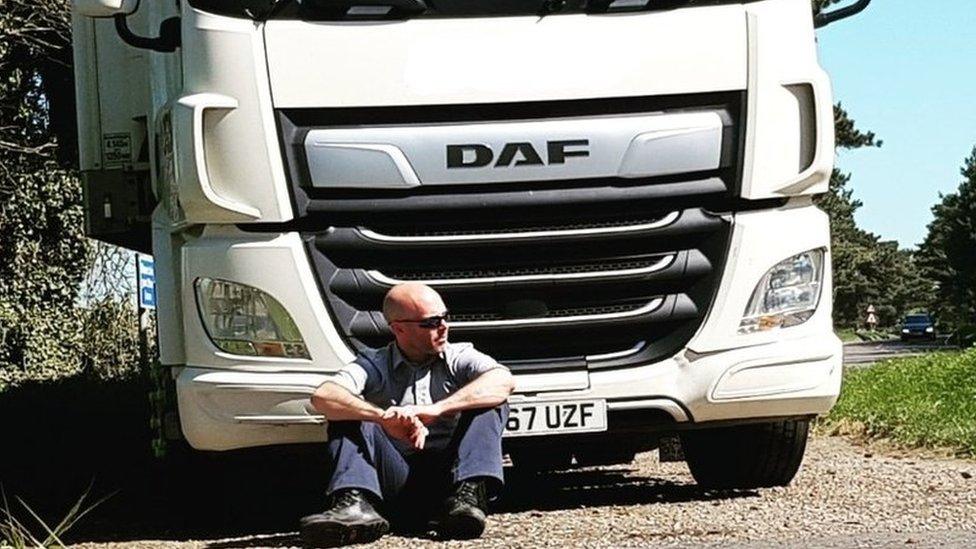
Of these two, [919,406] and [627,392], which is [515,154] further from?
[919,406]

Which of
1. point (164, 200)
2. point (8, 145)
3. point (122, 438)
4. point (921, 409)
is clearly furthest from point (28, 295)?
point (164, 200)

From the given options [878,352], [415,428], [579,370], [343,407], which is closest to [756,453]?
[579,370]

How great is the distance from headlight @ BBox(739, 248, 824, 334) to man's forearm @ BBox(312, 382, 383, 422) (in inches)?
68.0

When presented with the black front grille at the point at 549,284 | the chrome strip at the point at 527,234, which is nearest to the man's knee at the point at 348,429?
the black front grille at the point at 549,284

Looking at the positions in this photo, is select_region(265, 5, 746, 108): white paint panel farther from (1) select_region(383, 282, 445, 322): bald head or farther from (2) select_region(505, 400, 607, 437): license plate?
(2) select_region(505, 400, 607, 437): license plate

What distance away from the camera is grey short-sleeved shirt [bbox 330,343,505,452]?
7.35 meters

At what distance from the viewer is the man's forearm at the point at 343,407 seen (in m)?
7.10

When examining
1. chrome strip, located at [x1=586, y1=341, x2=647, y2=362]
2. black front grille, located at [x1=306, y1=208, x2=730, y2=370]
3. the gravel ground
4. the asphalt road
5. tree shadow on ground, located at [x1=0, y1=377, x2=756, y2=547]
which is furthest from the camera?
the asphalt road

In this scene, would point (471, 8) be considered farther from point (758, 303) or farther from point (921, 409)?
point (921, 409)

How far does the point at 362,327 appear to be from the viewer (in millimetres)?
7602

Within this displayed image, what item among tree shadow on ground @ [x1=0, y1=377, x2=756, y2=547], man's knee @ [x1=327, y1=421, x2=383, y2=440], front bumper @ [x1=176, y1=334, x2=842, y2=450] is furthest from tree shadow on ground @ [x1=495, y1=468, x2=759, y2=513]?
man's knee @ [x1=327, y1=421, x2=383, y2=440]

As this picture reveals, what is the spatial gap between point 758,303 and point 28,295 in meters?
21.2

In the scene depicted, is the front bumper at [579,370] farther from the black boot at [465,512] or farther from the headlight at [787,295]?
the black boot at [465,512]

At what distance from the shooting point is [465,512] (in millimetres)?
6922
